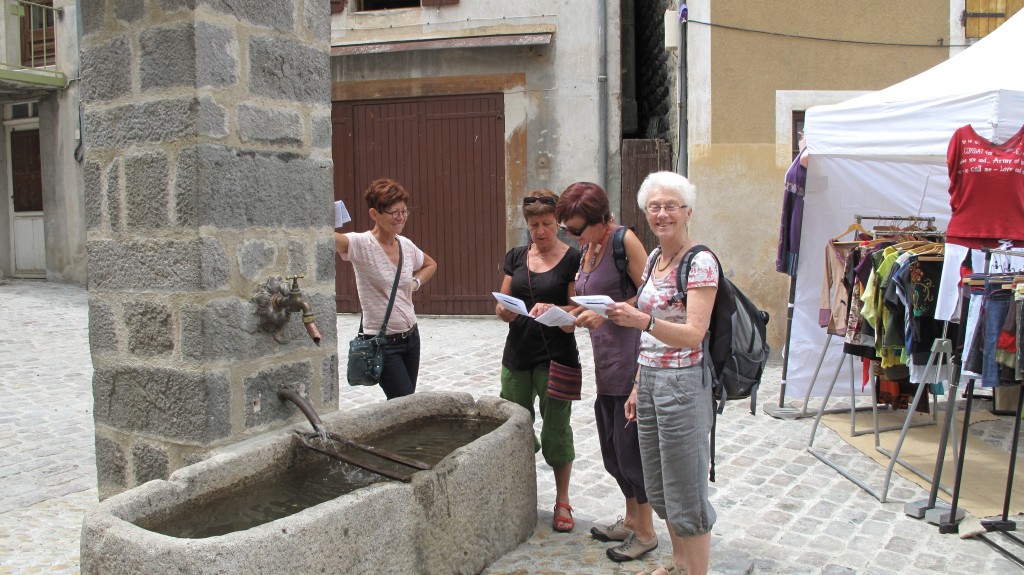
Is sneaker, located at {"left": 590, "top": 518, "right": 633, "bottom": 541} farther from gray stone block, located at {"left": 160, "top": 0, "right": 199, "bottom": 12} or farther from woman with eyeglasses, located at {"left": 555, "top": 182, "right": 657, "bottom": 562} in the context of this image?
gray stone block, located at {"left": 160, "top": 0, "right": 199, "bottom": 12}

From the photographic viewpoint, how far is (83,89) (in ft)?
11.3

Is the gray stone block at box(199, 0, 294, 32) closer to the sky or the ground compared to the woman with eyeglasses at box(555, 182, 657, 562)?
closer to the sky

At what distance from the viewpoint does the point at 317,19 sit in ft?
12.1

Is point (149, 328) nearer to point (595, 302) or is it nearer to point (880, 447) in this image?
point (595, 302)

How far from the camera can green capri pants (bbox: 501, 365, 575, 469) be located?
4.04 m

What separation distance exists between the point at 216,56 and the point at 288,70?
405 mm

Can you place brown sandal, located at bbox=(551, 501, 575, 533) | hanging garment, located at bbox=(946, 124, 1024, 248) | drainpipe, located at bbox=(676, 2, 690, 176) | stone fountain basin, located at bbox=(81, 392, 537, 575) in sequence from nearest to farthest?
stone fountain basin, located at bbox=(81, 392, 537, 575)
brown sandal, located at bbox=(551, 501, 575, 533)
hanging garment, located at bbox=(946, 124, 1024, 248)
drainpipe, located at bbox=(676, 2, 690, 176)

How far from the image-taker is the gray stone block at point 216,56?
3.13 m

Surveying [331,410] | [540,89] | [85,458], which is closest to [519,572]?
[331,410]

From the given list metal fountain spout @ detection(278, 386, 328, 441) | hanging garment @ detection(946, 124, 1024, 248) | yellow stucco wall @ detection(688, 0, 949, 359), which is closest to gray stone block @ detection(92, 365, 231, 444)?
metal fountain spout @ detection(278, 386, 328, 441)

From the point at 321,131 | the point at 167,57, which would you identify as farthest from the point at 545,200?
the point at 167,57

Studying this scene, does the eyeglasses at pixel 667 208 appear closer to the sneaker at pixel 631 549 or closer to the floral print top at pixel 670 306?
the floral print top at pixel 670 306

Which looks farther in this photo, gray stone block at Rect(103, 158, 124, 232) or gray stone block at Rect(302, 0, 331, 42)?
gray stone block at Rect(302, 0, 331, 42)

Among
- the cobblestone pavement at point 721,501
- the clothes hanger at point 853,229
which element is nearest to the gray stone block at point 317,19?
the cobblestone pavement at point 721,501
